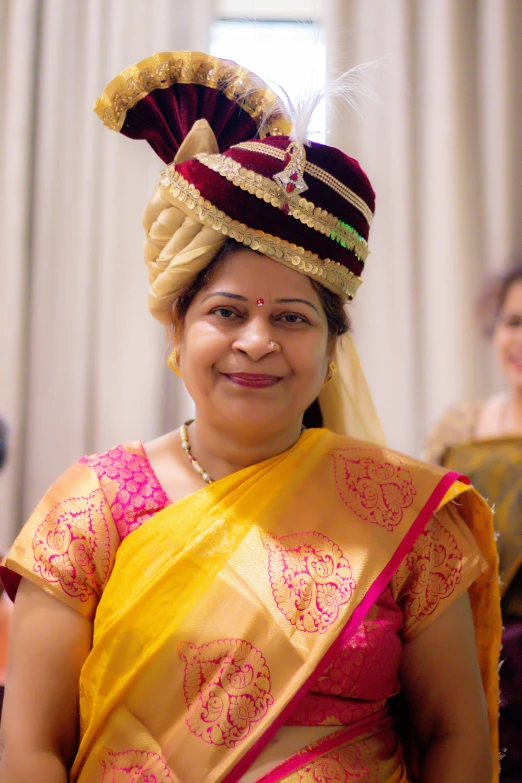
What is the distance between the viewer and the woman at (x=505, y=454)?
149 centimetres

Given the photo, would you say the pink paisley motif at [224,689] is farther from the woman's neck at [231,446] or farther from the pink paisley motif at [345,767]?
the woman's neck at [231,446]

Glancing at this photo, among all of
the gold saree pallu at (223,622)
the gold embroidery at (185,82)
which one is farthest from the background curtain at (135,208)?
the gold saree pallu at (223,622)

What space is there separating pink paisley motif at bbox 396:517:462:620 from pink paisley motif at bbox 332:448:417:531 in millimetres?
60

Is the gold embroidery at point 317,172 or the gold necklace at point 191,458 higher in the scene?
the gold embroidery at point 317,172

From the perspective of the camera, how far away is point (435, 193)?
2471 millimetres

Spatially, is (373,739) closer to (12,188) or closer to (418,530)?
(418,530)

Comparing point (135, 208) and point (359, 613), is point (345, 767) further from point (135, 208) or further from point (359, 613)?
point (135, 208)

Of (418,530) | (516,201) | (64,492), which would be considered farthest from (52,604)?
(516,201)

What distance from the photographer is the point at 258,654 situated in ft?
3.44

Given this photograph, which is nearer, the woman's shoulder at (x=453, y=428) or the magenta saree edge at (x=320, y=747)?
the magenta saree edge at (x=320, y=747)

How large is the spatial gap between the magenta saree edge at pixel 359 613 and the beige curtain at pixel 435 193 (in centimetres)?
126

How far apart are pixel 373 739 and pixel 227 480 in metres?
0.46

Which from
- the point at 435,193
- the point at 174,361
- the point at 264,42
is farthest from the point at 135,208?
the point at 174,361

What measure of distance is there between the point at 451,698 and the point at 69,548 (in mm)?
638
